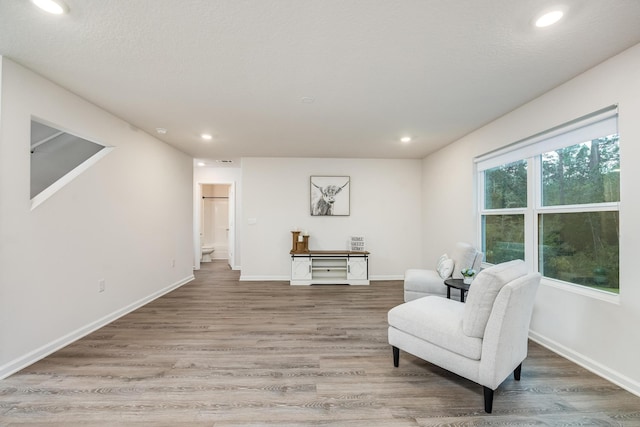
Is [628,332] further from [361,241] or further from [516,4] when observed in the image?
[361,241]

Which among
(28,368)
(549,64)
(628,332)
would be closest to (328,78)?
(549,64)

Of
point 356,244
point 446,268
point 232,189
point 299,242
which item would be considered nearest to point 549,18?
point 446,268

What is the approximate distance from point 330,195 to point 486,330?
3.77 meters

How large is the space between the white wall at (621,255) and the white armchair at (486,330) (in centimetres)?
68

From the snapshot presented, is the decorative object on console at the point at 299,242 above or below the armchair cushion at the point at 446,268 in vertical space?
above

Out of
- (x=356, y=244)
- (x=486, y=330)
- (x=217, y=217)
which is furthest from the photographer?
(x=217, y=217)

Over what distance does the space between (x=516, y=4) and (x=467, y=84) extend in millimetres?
888

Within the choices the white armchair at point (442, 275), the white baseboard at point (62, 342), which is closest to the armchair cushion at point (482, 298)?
the white armchair at point (442, 275)

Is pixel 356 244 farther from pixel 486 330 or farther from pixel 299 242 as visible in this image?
pixel 486 330

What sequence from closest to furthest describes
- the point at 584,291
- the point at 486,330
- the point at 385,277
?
the point at 486,330, the point at 584,291, the point at 385,277

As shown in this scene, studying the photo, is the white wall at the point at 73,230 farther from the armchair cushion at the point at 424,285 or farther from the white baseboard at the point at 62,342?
the armchair cushion at the point at 424,285

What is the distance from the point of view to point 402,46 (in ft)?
5.93

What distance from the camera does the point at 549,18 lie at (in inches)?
61.4

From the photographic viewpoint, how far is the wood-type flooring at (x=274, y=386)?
159cm
